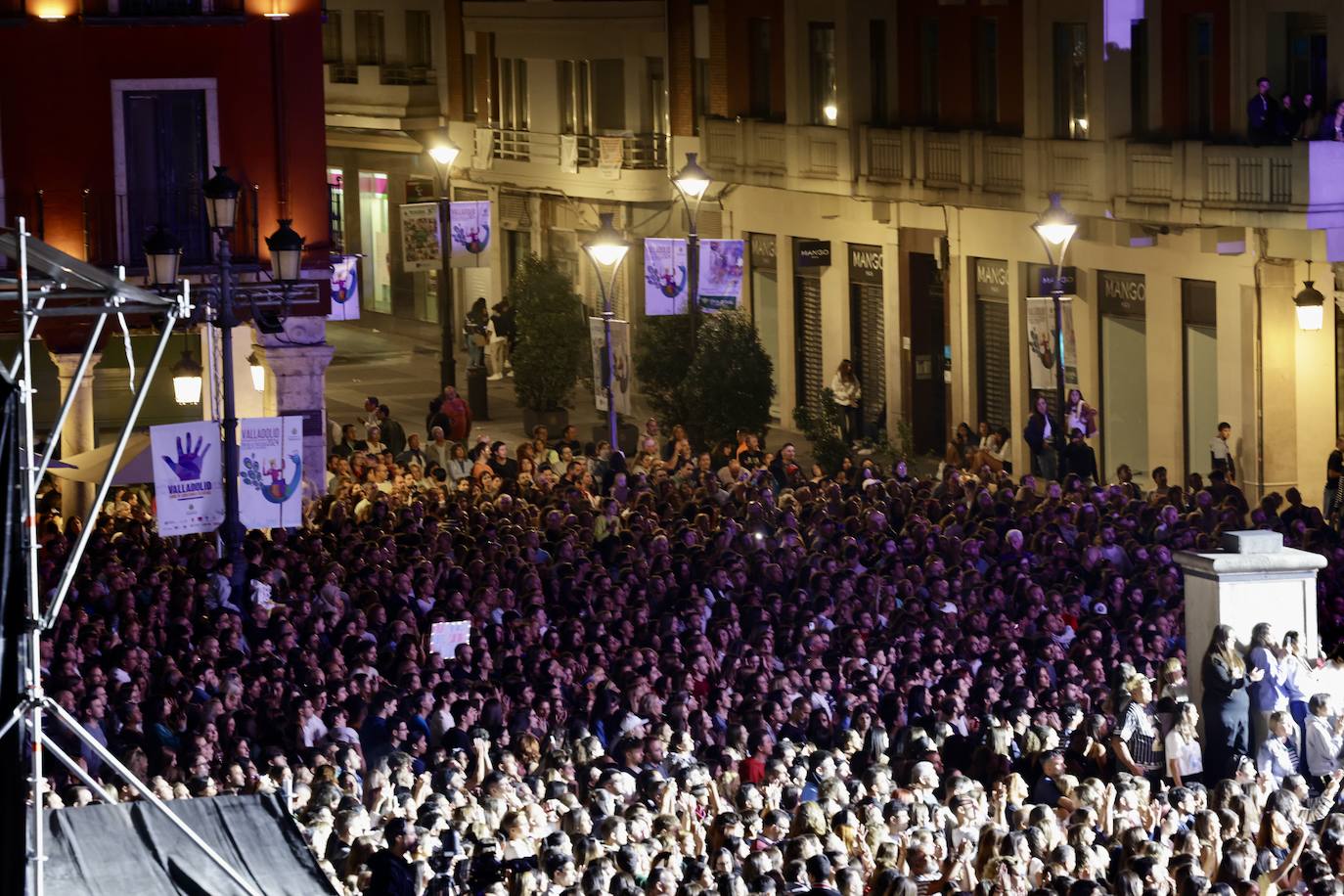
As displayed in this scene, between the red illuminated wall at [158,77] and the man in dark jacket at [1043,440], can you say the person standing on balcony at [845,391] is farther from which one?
the red illuminated wall at [158,77]

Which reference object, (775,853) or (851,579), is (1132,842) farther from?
(851,579)

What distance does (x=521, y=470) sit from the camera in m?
34.1

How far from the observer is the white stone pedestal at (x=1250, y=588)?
20.9 meters

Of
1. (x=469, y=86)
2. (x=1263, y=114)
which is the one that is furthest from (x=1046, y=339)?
(x=469, y=86)

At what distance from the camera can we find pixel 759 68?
49719 millimetres

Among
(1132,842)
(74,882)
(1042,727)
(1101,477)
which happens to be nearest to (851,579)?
(1042,727)

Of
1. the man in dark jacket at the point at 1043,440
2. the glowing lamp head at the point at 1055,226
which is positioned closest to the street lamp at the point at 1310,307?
the man in dark jacket at the point at 1043,440

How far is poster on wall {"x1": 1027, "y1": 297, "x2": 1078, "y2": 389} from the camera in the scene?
3488 cm

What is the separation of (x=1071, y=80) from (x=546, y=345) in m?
10.5

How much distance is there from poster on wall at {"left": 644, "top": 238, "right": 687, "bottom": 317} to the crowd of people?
10.3 metres

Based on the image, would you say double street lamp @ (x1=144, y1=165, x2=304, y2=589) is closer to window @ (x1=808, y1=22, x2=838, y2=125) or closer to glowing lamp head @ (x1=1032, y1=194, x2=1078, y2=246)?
glowing lamp head @ (x1=1032, y1=194, x2=1078, y2=246)

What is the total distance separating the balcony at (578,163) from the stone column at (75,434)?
17852 millimetres

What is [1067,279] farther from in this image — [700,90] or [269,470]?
[269,470]

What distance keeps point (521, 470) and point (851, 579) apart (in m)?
9.97
